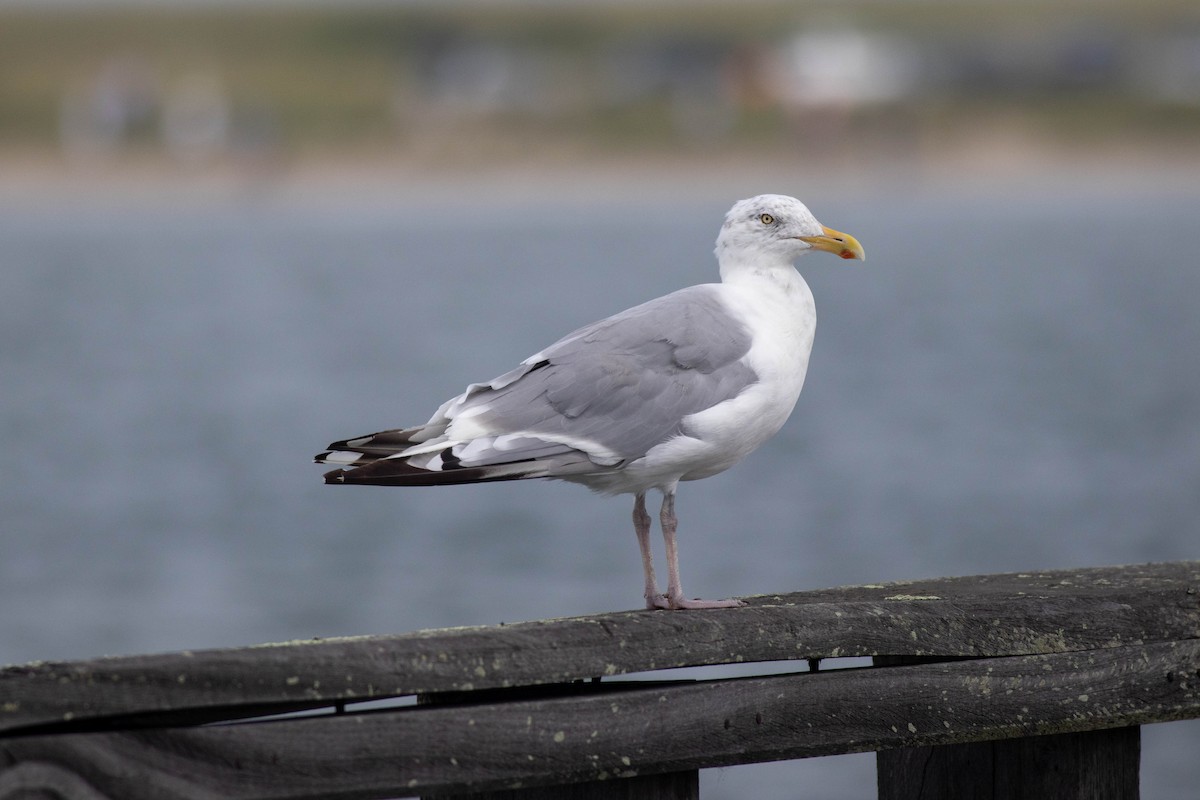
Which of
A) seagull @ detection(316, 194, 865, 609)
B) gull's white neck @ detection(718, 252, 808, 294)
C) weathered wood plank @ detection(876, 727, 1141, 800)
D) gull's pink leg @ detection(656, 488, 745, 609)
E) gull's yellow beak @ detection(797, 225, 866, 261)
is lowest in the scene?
weathered wood plank @ detection(876, 727, 1141, 800)

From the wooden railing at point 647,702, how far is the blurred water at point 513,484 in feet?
12.6

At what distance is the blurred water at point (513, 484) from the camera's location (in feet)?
38.3

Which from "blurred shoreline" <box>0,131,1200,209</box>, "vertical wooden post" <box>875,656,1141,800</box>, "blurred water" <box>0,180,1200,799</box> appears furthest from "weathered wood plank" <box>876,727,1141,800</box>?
"blurred shoreline" <box>0,131,1200,209</box>

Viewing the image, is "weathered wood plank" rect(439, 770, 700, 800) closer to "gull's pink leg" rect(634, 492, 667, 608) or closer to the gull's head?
"gull's pink leg" rect(634, 492, 667, 608)

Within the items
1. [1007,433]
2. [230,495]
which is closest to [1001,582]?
[230,495]

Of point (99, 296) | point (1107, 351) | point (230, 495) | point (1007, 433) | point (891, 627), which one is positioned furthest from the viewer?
point (99, 296)

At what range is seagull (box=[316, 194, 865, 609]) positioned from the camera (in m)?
3.36

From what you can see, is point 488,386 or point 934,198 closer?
point 488,386

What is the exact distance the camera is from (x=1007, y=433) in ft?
62.6

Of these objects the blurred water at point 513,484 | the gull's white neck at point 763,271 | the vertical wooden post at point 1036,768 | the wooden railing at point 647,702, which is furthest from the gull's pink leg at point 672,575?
the blurred water at point 513,484

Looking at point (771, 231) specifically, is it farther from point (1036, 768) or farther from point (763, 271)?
point (1036, 768)

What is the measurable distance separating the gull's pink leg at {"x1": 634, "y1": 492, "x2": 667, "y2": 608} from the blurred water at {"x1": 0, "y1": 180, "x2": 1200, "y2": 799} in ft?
10.9

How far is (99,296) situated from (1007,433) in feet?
72.3

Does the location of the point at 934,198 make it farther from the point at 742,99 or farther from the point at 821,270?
the point at 821,270
